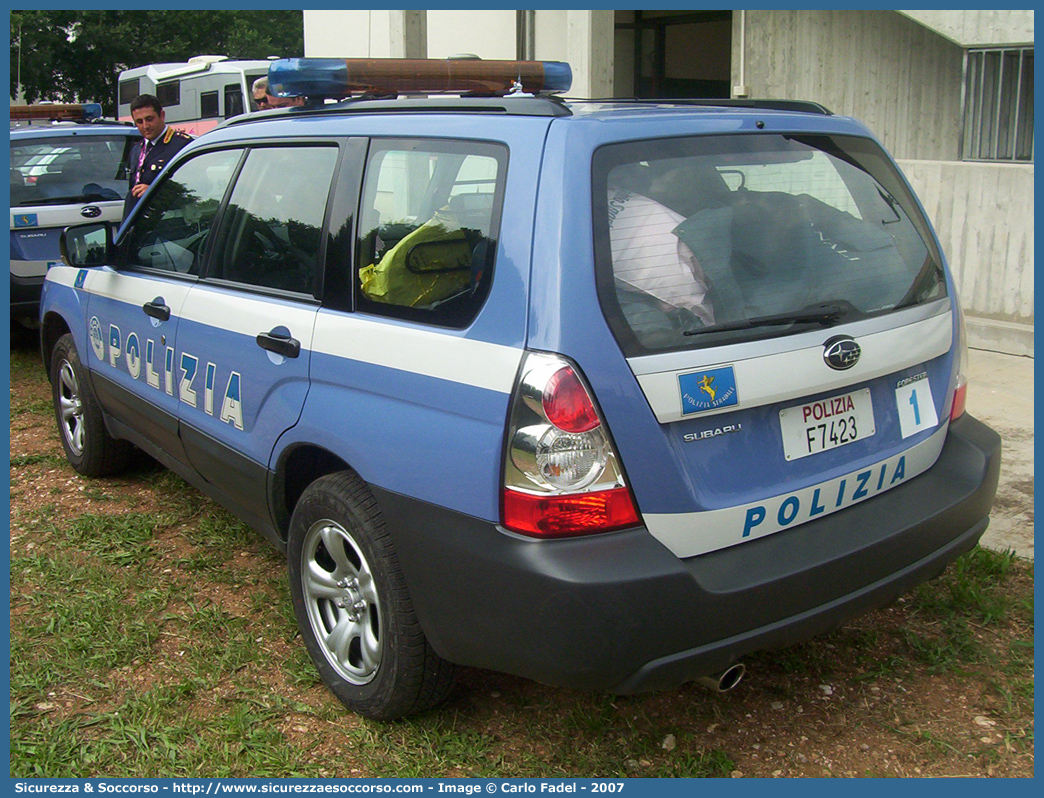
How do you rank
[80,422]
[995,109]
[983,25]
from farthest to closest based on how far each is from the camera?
[995,109] → [983,25] → [80,422]

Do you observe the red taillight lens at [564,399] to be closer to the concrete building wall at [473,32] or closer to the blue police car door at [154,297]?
the blue police car door at [154,297]

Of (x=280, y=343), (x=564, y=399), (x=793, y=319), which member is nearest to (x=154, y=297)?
(x=280, y=343)

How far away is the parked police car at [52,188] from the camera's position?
7449 mm

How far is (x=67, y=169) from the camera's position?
794 centimetres

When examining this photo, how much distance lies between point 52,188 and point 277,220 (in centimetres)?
525

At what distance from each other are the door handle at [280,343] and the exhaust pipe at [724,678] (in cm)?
151

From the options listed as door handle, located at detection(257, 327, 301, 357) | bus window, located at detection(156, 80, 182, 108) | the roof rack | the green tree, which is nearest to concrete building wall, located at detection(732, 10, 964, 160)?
the roof rack

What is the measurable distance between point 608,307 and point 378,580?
3.28ft

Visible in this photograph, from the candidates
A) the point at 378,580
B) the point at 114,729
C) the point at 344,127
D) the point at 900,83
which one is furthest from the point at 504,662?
the point at 900,83

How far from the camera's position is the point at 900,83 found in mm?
9219

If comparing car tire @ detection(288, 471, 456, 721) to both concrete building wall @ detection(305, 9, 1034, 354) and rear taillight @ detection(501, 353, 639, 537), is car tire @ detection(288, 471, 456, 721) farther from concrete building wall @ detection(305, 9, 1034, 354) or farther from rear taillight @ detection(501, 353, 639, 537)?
concrete building wall @ detection(305, 9, 1034, 354)

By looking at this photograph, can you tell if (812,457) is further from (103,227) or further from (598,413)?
(103,227)

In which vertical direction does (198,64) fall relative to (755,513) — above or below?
above

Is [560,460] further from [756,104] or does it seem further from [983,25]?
[983,25]
